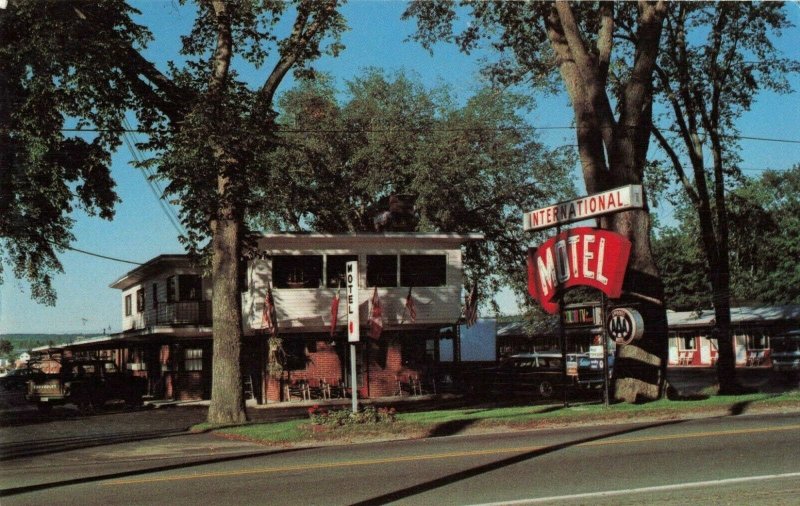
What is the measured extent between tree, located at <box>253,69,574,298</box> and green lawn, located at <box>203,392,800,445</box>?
66.7ft

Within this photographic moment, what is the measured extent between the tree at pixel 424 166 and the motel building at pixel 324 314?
5.37 m

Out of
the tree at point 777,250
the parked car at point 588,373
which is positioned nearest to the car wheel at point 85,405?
the parked car at point 588,373

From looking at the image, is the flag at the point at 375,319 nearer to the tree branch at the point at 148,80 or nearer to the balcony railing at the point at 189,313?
the balcony railing at the point at 189,313

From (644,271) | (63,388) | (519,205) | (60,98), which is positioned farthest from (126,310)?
(644,271)

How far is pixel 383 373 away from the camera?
117ft

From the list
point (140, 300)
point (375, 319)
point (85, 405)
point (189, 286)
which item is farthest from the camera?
point (140, 300)

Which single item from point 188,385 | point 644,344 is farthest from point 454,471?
point 188,385

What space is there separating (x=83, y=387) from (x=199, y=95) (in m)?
15.7

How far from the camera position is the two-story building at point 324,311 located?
1339 inches

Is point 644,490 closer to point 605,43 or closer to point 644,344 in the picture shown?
point 644,344

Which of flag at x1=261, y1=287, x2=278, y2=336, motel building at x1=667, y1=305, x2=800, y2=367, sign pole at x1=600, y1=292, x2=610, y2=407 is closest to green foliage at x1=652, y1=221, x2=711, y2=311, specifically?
motel building at x1=667, y1=305, x2=800, y2=367

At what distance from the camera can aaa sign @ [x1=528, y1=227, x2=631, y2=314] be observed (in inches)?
811

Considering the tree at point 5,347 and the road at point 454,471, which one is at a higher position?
the tree at point 5,347

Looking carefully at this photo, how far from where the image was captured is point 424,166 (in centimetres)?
4006
